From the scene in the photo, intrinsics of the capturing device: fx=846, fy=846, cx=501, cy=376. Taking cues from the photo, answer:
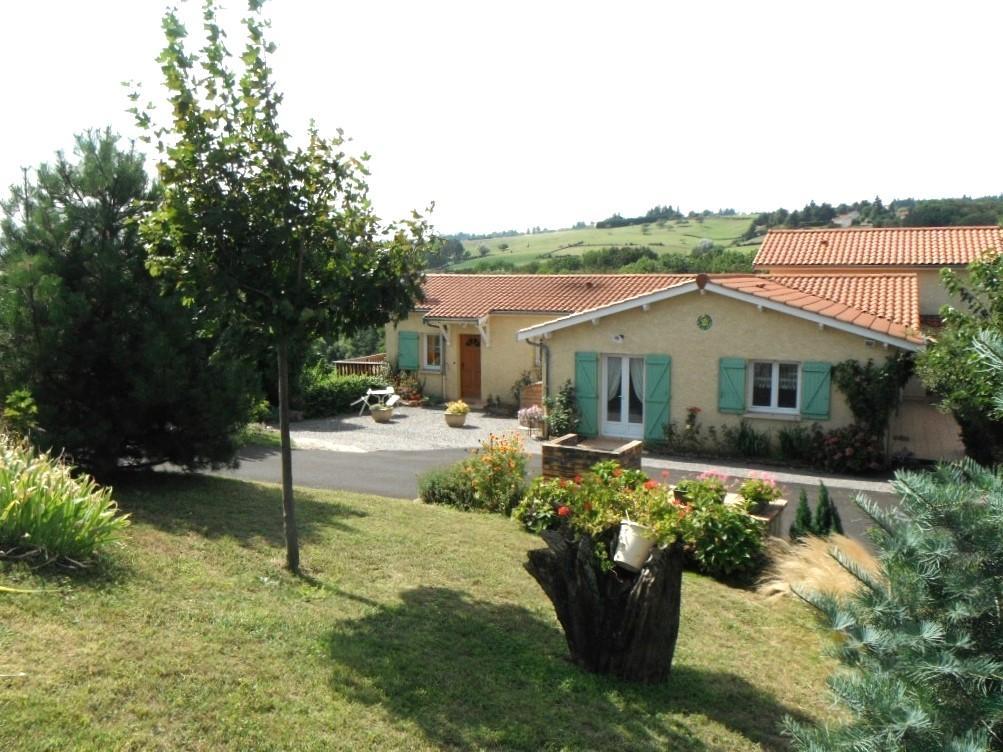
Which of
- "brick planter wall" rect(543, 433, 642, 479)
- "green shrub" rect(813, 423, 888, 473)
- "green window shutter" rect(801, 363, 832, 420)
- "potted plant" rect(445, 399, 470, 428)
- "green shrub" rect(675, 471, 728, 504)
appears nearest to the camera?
"green shrub" rect(675, 471, 728, 504)

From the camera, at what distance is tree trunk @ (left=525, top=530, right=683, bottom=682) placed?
5.62 m

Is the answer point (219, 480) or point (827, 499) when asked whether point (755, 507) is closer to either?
point (827, 499)

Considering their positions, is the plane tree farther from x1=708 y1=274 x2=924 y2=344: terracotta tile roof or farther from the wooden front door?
the wooden front door

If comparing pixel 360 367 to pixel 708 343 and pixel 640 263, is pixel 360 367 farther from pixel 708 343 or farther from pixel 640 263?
pixel 640 263

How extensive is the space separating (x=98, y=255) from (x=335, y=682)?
19.4 feet

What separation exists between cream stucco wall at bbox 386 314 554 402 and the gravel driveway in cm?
129

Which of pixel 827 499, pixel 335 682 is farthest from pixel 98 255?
pixel 827 499

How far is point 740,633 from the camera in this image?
741 centimetres

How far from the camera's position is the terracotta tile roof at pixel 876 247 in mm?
28516

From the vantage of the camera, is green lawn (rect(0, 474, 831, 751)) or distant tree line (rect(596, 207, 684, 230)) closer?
green lawn (rect(0, 474, 831, 751))

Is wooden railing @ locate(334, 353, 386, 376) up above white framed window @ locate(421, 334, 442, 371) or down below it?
below

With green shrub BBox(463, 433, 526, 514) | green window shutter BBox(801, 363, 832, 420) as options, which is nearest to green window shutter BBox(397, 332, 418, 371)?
green window shutter BBox(801, 363, 832, 420)

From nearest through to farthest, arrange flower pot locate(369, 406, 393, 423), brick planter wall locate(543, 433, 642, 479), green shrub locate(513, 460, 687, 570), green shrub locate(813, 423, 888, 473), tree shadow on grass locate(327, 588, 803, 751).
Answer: tree shadow on grass locate(327, 588, 803, 751)
green shrub locate(513, 460, 687, 570)
brick planter wall locate(543, 433, 642, 479)
green shrub locate(813, 423, 888, 473)
flower pot locate(369, 406, 393, 423)

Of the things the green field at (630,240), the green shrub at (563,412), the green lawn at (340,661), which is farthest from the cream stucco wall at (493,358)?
the green field at (630,240)
